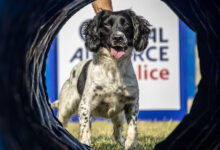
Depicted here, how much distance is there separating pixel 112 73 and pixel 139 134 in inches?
49.7

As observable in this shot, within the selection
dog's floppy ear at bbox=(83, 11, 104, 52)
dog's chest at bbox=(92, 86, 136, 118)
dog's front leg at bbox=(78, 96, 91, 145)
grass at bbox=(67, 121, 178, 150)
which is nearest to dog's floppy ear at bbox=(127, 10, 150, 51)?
dog's floppy ear at bbox=(83, 11, 104, 52)

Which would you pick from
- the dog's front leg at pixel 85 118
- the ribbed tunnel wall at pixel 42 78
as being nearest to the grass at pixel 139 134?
the dog's front leg at pixel 85 118

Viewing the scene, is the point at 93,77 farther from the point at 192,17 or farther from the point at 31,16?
the point at 31,16

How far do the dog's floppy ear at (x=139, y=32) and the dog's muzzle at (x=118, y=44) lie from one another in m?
0.21

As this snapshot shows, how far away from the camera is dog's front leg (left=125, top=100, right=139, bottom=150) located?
12.5 feet

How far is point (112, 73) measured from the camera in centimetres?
400

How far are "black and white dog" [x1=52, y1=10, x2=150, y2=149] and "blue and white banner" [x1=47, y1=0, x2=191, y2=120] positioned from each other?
2.18m

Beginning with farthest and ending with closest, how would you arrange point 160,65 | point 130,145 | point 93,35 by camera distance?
point 160,65 < point 93,35 < point 130,145

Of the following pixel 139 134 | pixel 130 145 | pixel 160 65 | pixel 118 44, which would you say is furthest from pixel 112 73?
pixel 160 65

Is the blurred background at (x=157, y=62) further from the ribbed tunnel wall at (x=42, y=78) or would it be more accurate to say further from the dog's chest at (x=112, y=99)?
the ribbed tunnel wall at (x=42, y=78)

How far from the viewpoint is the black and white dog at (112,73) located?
3943 mm

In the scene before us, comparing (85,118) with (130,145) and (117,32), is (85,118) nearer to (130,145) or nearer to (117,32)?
(130,145)

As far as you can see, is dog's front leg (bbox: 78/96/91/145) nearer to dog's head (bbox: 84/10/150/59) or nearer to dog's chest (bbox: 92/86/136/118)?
dog's chest (bbox: 92/86/136/118)

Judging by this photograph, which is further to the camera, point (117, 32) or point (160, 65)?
point (160, 65)
